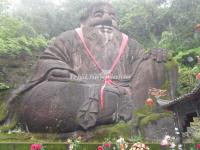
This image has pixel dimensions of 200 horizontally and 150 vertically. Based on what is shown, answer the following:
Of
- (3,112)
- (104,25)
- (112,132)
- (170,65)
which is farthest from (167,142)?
(104,25)

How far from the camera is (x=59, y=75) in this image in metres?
9.09

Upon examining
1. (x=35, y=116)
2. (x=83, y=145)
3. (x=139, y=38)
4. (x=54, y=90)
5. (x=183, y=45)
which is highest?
(x=139, y=38)

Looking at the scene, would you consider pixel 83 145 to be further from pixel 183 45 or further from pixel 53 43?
pixel 183 45

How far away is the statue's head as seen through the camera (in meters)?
10.3

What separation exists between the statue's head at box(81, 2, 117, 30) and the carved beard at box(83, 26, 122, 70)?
0.39ft

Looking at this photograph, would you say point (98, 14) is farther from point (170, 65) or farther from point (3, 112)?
point (3, 112)

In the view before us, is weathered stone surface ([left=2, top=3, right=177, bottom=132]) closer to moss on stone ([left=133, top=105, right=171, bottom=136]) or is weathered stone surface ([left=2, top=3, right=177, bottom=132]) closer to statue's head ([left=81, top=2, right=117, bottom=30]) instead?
statue's head ([left=81, top=2, right=117, bottom=30])

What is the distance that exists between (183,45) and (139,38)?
4500 mm

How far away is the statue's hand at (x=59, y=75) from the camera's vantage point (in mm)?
9052

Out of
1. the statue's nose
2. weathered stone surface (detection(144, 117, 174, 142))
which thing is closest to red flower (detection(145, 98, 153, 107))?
weathered stone surface (detection(144, 117, 174, 142))

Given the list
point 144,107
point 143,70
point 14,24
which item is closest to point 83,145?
point 144,107

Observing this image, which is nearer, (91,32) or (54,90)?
(54,90)

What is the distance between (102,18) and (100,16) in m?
0.11

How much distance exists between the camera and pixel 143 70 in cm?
954
